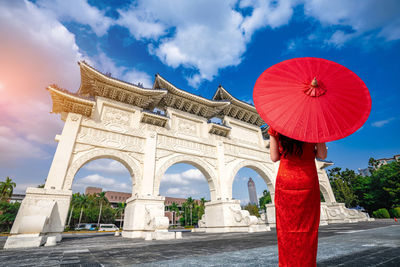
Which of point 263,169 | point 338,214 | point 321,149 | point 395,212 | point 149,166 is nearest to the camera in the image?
point 321,149

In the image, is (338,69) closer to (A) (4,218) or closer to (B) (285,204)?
(B) (285,204)

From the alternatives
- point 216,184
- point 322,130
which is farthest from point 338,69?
point 216,184

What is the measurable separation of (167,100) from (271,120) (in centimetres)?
1246

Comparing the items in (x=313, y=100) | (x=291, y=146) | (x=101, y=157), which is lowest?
(x=291, y=146)

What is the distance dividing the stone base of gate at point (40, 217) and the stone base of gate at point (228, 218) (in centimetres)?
786

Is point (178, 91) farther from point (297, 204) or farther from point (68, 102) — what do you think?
point (297, 204)

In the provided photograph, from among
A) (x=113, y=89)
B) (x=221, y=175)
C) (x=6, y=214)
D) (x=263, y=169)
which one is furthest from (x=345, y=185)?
(x=6, y=214)

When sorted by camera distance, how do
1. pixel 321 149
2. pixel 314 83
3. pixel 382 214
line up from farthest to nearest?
pixel 382 214 < pixel 321 149 < pixel 314 83

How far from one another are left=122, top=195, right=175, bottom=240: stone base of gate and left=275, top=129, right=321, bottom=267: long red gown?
25.1ft

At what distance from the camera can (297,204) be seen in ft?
4.35

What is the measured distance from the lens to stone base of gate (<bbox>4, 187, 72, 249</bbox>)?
19.9 ft

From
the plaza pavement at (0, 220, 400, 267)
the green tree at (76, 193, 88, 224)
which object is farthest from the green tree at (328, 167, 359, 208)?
the green tree at (76, 193, 88, 224)

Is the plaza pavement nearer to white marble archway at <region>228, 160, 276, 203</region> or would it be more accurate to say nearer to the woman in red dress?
the woman in red dress

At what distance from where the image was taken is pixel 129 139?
10.6 meters
